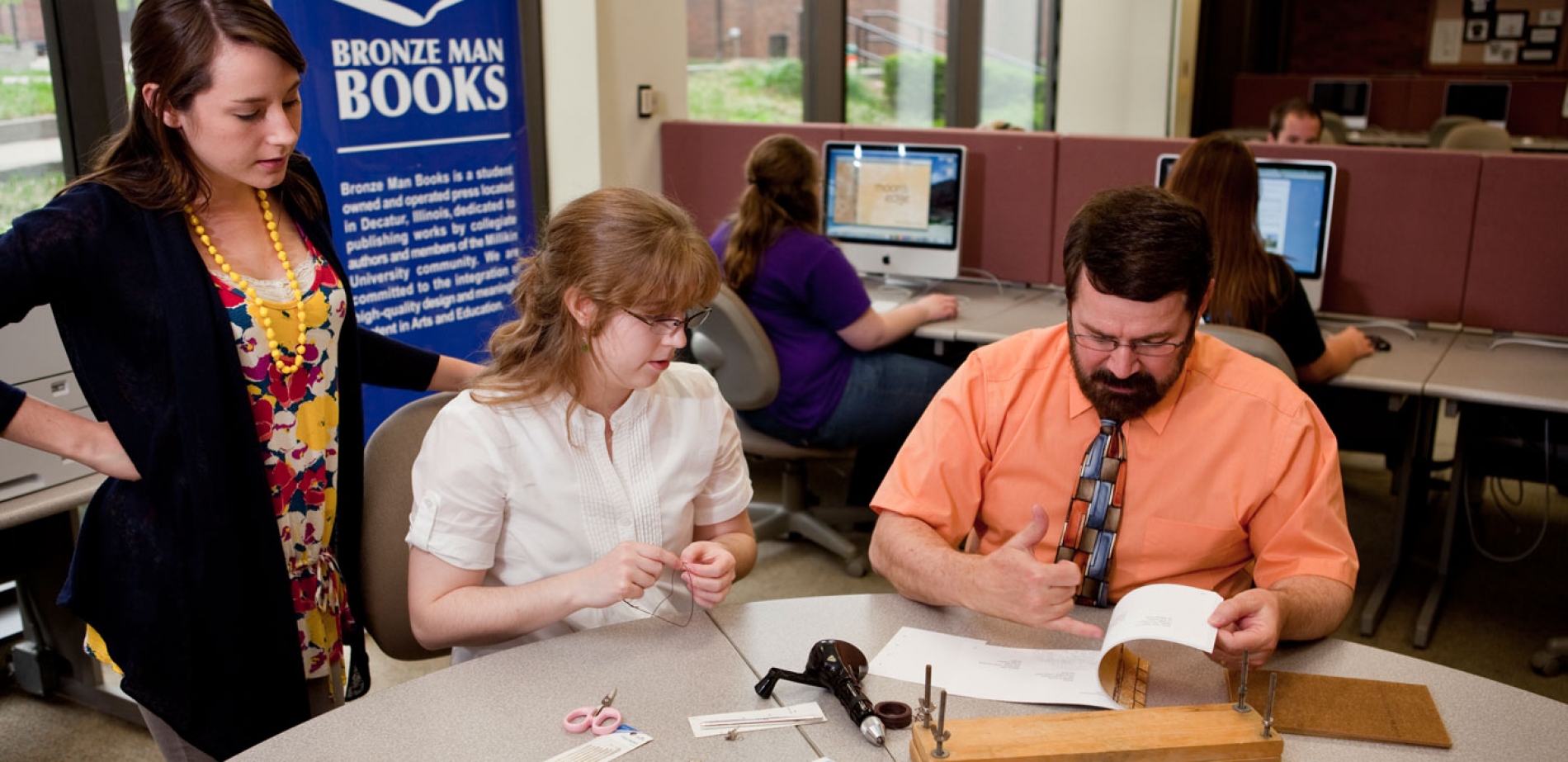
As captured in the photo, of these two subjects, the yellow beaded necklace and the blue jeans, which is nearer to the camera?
the yellow beaded necklace

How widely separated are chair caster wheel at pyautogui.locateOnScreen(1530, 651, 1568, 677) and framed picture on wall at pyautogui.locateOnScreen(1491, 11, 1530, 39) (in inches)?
325

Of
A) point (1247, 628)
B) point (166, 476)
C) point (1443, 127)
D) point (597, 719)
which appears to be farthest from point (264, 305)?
point (1443, 127)

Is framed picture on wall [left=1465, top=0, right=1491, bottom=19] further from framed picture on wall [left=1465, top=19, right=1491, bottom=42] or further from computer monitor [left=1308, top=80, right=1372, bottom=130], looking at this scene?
computer monitor [left=1308, top=80, right=1372, bottom=130]

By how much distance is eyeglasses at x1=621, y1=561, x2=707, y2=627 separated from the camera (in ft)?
4.80

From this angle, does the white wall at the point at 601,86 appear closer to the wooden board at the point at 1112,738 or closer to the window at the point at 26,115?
the window at the point at 26,115

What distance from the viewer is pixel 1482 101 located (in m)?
7.79

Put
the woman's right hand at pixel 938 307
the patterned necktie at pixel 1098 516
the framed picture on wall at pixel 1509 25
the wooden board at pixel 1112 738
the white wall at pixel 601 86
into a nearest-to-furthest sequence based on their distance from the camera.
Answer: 1. the wooden board at pixel 1112 738
2. the patterned necktie at pixel 1098 516
3. the woman's right hand at pixel 938 307
4. the white wall at pixel 601 86
5. the framed picture on wall at pixel 1509 25

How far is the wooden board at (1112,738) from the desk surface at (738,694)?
6 centimetres

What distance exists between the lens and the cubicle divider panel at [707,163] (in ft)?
13.7

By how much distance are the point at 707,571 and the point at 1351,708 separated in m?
0.68

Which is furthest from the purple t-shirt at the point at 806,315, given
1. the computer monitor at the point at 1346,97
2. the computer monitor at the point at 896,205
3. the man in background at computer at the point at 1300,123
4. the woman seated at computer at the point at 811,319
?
the computer monitor at the point at 1346,97

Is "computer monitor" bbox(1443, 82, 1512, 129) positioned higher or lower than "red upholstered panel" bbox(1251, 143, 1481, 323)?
higher

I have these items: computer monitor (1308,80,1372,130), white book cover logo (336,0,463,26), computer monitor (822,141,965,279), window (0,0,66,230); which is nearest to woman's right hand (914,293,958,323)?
computer monitor (822,141,965,279)

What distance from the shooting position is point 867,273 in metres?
3.97
